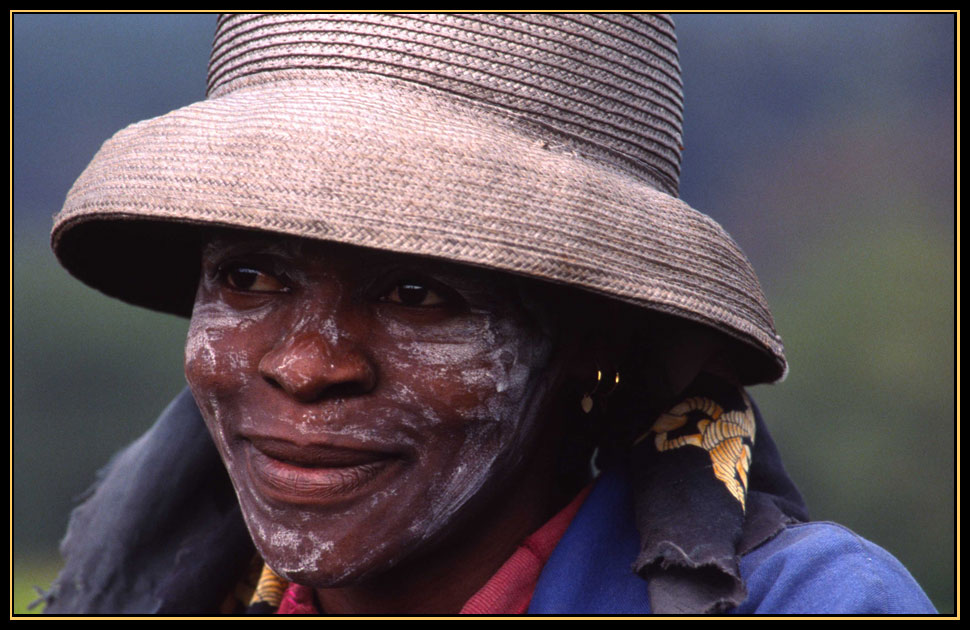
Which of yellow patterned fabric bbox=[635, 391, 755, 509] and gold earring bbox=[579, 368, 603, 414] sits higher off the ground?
gold earring bbox=[579, 368, 603, 414]

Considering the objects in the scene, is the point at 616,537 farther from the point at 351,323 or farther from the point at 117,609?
the point at 117,609

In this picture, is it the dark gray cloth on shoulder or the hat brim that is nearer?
the hat brim

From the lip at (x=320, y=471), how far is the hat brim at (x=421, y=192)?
370 millimetres

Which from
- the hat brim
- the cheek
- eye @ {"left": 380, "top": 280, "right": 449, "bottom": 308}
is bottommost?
the cheek

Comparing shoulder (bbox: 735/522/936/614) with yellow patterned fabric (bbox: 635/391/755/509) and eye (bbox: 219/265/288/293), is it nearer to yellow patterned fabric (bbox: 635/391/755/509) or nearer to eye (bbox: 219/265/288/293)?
yellow patterned fabric (bbox: 635/391/755/509)

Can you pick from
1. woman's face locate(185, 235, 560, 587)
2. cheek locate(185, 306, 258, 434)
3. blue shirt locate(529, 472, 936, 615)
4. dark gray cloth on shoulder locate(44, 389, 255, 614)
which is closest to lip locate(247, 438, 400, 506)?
woman's face locate(185, 235, 560, 587)

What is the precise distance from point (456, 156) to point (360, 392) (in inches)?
15.1

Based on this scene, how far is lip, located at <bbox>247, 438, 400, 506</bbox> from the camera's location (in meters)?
1.48

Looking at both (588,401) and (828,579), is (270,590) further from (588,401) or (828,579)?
Result: (828,579)

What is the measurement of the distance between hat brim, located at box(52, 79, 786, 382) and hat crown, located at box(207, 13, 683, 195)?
28 mm

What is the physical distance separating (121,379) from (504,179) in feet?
10.0

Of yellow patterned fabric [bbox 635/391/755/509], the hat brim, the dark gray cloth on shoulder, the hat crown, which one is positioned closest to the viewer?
the hat brim

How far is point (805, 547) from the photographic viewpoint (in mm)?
1487

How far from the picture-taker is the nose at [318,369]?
1425 mm
